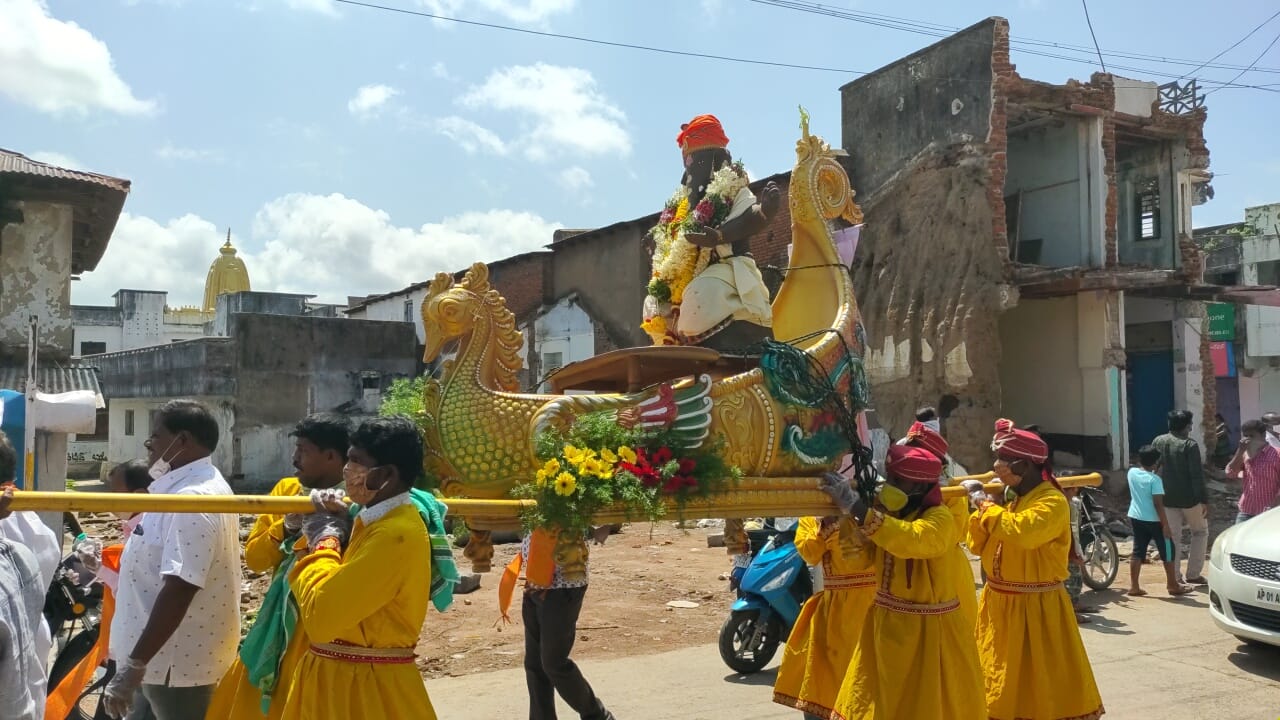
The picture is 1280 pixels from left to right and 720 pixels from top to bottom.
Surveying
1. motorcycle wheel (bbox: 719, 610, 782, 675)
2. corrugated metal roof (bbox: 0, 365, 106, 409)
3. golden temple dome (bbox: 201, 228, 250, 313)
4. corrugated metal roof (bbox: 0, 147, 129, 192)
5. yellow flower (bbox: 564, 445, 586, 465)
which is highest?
golden temple dome (bbox: 201, 228, 250, 313)

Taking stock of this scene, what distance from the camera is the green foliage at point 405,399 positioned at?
3748 millimetres

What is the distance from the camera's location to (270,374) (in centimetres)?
2084

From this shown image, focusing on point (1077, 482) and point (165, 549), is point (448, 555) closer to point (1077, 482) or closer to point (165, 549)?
point (165, 549)

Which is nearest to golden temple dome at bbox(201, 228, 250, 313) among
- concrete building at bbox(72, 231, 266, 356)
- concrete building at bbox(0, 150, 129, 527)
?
concrete building at bbox(72, 231, 266, 356)

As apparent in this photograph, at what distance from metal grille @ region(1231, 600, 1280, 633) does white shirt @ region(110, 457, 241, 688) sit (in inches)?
252

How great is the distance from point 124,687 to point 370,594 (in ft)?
3.49

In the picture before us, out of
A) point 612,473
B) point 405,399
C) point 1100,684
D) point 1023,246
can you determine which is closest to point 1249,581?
point 1100,684

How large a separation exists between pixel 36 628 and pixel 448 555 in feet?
4.42

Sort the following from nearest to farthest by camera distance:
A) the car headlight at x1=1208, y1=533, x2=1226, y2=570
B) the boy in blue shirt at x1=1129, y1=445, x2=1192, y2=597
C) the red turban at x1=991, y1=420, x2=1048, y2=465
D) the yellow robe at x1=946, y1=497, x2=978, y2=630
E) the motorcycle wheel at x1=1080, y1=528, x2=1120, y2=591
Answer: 1. the yellow robe at x1=946, y1=497, x2=978, y2=630
2. the red turban at x1=991, y1=420, x2=1048, y2=465
3. the car headlight at x1=1208, y1=533, x2=1226, y2=570
4. the boy in blue shirt at x1=1129, y1=445, x2=1192, y2=597
5. the motorcycle wheel at x1=1080, y1=528, x2=1120, y2=591

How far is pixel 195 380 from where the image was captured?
20.7 m

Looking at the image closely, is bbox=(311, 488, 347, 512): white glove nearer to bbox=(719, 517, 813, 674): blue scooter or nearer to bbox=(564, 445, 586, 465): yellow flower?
bbox=(564, 445, 586, 465): yellow flower

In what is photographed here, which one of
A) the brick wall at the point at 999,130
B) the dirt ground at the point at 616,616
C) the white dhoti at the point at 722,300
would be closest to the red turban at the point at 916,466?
the white dhoti at the point at 722,300

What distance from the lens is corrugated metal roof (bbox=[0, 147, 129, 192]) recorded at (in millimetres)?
10099

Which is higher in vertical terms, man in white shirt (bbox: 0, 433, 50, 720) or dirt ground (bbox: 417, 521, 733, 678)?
man in white shirt (bbox: 0, 433, 50, 720)
